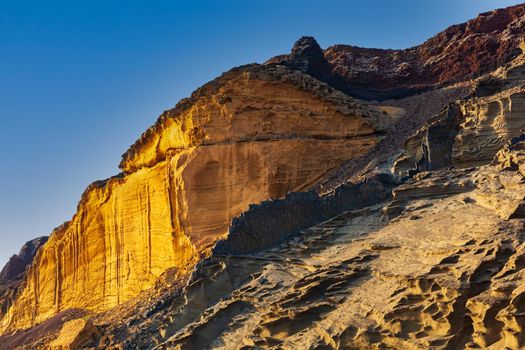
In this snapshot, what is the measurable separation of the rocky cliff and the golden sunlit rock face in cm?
5

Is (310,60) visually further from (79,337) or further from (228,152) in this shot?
(79,337)

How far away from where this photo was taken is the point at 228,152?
21078mm

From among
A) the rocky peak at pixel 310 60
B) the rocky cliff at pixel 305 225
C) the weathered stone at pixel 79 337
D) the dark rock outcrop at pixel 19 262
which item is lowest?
the dark rock outcrop at pixel 19 262

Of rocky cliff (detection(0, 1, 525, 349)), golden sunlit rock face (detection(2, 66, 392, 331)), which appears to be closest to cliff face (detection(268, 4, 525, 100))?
rocky cliff (detection(0, 1, 525, 349))

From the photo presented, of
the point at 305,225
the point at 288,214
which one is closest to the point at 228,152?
the point at 288,214

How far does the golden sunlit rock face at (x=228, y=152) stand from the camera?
67.7 ft

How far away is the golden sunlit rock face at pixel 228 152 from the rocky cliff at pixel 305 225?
5 cm

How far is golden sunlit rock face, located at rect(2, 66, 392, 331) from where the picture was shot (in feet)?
67.7

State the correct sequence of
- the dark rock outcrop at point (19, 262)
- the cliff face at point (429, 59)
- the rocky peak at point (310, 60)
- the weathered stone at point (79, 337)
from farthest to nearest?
the dark rock outcrop at point (19, 262) < the cliff face at point (429, 59) < the rocky peak at point (310, 60) < the weathered stone at point (79, 337)

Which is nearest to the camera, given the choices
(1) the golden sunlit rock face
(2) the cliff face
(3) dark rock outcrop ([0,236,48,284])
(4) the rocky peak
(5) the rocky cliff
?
(5) the rocky cliff

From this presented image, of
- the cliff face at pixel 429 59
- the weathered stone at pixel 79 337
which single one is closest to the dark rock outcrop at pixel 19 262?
the cliff face at pixel 429 59

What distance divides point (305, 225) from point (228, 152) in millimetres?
7323

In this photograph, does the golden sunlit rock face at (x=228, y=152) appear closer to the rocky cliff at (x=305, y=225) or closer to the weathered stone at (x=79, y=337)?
the rocky cliff at (x=305, y=225)

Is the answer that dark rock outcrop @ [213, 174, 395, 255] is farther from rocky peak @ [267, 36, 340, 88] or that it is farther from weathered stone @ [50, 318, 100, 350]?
rocky peak @ [267, 36, 340, 88]
